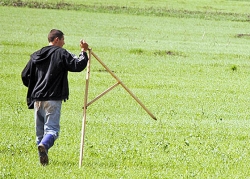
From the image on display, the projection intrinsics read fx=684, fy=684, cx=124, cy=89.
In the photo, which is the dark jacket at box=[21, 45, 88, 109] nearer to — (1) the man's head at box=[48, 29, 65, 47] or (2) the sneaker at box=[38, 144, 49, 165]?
(1) the man's head at box=[48, 29, 65, 47]

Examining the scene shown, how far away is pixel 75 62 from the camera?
11.0 meters

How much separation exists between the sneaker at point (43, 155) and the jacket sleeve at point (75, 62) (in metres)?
1.33

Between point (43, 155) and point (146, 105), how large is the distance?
348 inches

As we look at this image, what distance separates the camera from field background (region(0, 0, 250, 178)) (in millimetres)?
11961

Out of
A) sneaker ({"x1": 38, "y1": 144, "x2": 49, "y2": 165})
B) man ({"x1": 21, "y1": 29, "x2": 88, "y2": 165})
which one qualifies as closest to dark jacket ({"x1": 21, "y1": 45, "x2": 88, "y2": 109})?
man ({"x1": 21, "y1": 29, "x2": 88, "y2": 165})

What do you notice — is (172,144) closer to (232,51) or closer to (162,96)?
(162,96)

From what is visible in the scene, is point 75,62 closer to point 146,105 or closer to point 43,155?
point 43,155

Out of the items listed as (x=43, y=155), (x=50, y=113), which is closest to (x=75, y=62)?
(x=50, y=113)

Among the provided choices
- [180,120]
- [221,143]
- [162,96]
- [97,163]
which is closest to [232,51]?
[162,96]

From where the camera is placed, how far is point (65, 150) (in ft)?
42.1

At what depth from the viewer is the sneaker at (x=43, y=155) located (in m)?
10.9

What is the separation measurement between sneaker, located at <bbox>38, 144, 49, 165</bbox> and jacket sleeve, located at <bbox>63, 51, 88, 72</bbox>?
133 cm

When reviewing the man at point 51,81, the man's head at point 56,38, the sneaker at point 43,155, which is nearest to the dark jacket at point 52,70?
the man at point 51,81

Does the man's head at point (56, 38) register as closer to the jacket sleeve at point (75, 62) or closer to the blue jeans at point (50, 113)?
the jacket sleeve at point (75, 62)
